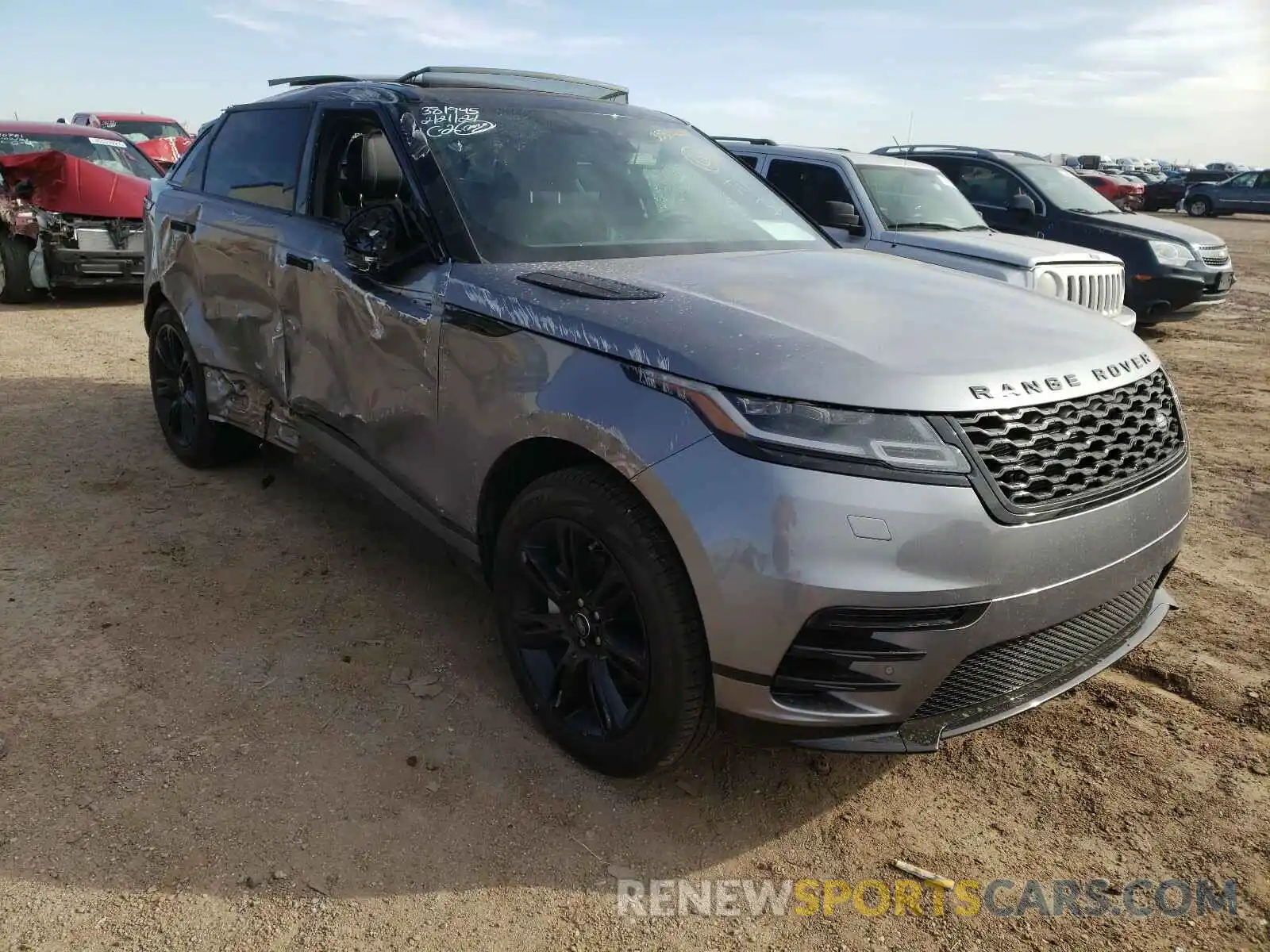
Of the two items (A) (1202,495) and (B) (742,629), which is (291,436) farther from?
(A) (1202,495)

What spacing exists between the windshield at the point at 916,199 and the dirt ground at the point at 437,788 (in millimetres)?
4430

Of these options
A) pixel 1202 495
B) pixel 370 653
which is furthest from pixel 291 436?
pixel 1202 495

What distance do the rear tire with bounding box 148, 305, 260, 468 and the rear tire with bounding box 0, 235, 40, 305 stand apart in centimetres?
557

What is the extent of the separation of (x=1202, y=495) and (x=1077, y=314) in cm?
281

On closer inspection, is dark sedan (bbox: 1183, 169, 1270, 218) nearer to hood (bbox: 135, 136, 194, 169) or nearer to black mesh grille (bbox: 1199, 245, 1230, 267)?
black mesh grille (bbox: 1199, 245, 1230, 267)

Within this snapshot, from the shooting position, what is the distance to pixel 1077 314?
2.79 metres

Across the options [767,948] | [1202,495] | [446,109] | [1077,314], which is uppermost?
[446,109]

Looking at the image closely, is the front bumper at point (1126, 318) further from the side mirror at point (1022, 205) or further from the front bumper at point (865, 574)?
the front bumper at point (865, 574)

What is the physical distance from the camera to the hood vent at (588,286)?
2564 mm

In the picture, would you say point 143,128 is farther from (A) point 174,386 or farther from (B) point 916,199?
(B) point 916,199

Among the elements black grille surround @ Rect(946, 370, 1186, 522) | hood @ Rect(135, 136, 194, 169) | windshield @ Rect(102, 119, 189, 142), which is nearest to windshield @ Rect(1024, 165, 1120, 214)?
black grille surround @ Rect(946, 370, 1186, 522)

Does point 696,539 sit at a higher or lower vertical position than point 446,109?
lower

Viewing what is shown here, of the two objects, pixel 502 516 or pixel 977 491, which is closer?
pixel 977 491

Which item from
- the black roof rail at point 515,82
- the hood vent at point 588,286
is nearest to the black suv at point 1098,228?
the black roof rail at point 515,82
